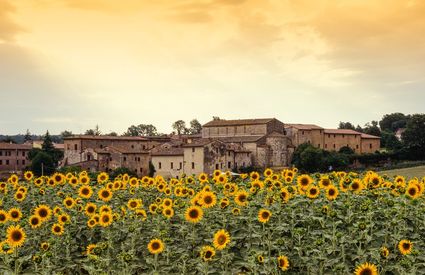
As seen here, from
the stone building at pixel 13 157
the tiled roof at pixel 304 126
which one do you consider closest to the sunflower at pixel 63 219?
the tiled roof at pixel 304 126

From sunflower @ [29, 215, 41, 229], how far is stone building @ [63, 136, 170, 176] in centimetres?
7477

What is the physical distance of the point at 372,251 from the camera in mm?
7355

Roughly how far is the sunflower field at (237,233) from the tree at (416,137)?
8881 centimetres

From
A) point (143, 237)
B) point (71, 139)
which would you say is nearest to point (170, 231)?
point (143, 237)

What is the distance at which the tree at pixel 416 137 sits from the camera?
93.5 metres

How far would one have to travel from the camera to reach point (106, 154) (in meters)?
84.1

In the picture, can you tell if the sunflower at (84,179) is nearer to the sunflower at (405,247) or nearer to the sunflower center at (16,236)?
the sunflower center at (16,236)

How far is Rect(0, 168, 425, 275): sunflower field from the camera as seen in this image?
7621 mm

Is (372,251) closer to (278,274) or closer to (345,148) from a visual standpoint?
(278,274)

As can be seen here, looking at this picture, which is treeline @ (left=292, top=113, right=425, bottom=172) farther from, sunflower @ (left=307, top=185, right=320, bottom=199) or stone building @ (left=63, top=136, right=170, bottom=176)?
sunflower @ (left=307, top=185, right=320, bottom=199)

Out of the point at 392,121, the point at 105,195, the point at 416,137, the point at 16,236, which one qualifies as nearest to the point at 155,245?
the point at 16,236

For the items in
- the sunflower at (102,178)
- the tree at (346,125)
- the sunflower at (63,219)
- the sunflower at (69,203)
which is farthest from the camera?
the tree at (346,125)

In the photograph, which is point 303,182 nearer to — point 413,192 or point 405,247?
point 413,192

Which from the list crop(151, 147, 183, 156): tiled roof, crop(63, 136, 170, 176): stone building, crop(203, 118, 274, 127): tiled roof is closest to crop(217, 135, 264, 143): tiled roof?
crop(203, 118, 274, 127): tiled roof
